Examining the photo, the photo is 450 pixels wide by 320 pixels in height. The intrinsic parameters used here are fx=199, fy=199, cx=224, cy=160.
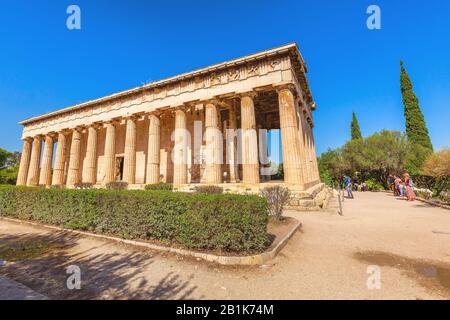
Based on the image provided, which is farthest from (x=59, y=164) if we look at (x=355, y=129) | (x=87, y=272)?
(x=355, y=129)

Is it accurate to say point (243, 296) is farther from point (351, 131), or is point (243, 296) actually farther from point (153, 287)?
point (351, 131)

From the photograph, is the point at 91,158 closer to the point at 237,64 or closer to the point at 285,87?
the point at 237,64

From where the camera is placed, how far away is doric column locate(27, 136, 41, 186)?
80.4 feet

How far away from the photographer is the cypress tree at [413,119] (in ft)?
85.5

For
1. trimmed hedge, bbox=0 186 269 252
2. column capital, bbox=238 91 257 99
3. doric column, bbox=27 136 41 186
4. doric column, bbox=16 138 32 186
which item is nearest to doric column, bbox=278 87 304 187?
column capital, bbox=238 91 257 99

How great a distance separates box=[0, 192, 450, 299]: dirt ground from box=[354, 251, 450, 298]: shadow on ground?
0.05 ft

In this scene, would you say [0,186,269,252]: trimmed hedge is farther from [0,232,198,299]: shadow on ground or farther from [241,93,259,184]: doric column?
[241,93,259,184]: doric column

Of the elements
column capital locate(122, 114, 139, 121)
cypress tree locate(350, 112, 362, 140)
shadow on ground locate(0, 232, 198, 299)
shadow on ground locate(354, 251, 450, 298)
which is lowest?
shadow on ground locate(354, 251, 450, 298)

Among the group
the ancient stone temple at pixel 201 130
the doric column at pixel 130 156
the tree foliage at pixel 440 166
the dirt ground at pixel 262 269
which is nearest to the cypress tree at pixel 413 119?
the ancient stone temple at pixel 201 130

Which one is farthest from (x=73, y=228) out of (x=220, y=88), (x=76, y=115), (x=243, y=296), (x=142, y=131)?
(x=76, y=115)

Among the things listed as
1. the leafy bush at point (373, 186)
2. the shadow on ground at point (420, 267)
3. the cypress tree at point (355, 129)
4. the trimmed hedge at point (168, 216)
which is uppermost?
the cypress tree at point (355, 129)

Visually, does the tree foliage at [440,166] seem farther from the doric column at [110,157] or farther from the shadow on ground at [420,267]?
the doric column at [110,157]

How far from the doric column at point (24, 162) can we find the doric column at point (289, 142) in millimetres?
32434
